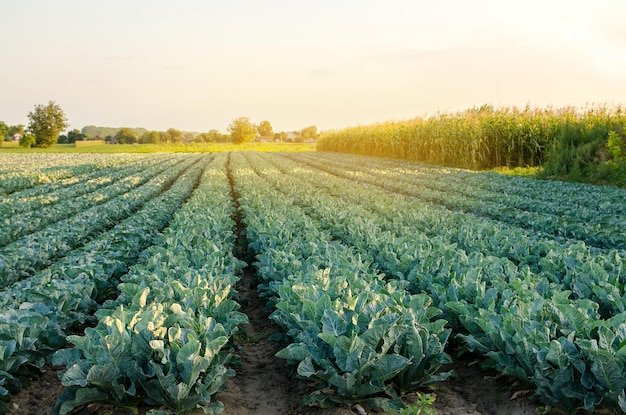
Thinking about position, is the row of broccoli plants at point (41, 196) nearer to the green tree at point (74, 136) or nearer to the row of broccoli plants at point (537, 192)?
the row of broccoli plants at point (537, 192)

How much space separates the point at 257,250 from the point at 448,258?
9.99ft

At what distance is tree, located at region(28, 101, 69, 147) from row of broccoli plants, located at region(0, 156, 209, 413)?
10069 centimetres

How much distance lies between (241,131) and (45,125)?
37765 mm

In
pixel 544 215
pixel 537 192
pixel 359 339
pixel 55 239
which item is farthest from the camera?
pixel 537 192

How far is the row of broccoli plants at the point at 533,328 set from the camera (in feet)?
10.8

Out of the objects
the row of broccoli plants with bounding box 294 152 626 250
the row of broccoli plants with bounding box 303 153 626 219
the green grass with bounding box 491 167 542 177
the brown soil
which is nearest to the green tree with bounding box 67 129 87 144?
the green grass with bounding box 491 167 542 177

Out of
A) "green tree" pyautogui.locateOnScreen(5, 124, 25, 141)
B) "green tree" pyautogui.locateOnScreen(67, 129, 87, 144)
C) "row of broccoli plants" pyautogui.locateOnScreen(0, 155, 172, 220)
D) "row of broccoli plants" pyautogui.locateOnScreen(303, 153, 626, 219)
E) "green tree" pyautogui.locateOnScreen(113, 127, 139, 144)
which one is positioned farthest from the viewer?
"green tree" pyautogui.locateOnScreen(5, 124, 25, 141)

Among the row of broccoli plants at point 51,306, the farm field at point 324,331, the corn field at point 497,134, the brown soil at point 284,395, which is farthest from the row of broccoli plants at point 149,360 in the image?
the corn field at point 497,134

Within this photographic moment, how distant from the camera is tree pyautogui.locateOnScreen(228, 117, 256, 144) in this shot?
10306 cm

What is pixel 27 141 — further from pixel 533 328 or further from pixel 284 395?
pixel 533 328

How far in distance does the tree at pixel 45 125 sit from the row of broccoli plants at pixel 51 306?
10069cm

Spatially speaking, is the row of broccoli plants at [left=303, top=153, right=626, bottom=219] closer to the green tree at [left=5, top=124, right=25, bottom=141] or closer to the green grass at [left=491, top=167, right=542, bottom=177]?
the green grass at [left=491, top=167, right=542, bottom=177]

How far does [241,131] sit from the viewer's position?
10306 centimetres

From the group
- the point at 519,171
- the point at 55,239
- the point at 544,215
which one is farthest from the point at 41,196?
the point at 519,171
